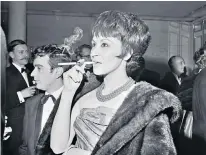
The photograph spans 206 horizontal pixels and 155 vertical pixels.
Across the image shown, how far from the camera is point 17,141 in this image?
6.04ft

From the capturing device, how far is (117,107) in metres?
0.85

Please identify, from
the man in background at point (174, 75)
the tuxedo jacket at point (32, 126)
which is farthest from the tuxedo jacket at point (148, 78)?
the tuxedo jacket at point (32, 126)

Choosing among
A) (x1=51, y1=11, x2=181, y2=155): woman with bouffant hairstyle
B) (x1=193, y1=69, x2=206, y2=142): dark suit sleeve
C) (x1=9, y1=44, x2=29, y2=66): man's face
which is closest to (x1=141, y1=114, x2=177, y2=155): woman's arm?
(x1=51, y1=11, x2=181, y2=155): woman with bouffant hairstyle

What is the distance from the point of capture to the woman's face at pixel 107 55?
850mm

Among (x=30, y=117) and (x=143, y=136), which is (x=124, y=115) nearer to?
(x=143, y=136)

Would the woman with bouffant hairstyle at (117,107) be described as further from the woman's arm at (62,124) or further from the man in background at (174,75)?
the man in background at (174,75)

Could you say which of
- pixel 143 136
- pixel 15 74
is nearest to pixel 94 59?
pixel 143 136

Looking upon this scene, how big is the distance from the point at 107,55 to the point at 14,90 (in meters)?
1.29

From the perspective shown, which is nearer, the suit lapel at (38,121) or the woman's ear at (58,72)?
the suit lapel at (38,121)

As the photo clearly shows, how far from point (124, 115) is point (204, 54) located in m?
1.26

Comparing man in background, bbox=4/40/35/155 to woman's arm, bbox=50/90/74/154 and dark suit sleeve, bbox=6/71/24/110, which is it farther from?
woman's arm, bbox=50/90/74/154

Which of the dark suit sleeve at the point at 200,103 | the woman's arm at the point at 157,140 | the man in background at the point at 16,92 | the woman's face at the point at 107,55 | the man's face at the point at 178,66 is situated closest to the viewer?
the woman's arm at the point at 157,140

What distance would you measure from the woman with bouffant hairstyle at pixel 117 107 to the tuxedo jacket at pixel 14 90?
3.35 ft

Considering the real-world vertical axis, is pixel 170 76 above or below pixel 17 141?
above
